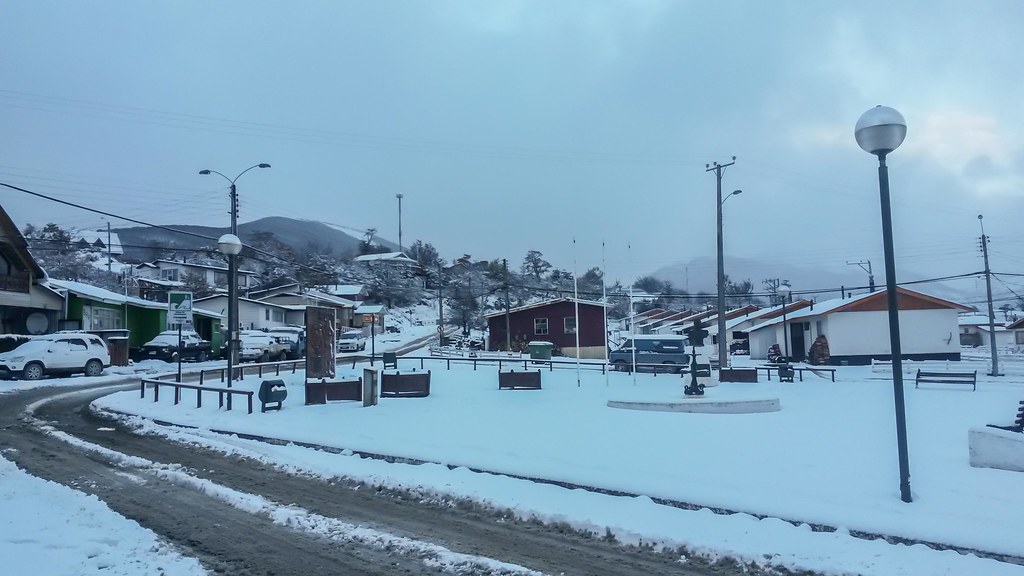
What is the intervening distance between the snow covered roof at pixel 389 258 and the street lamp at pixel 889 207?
99.3m

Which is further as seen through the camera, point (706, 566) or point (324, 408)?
point (324, 408)

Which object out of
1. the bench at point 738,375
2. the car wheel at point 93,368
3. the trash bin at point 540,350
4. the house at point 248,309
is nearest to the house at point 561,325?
the trash bin at point 540,350

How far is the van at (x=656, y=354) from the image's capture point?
30656mm

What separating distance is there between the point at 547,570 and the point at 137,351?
37379 millimetres

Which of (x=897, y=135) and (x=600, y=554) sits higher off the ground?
(x=897, y=135)

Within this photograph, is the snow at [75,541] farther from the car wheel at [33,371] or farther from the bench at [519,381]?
the car wheel at [33,371]

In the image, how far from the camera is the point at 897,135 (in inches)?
302

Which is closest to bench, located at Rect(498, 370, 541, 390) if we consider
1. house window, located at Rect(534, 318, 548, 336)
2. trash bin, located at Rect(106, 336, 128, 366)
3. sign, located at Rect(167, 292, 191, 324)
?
sign, located at Rect(167, 292, 191, 324)

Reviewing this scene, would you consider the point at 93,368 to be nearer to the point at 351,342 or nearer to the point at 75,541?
the point at 351,342

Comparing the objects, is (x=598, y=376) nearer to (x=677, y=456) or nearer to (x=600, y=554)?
(x=677, y=456)

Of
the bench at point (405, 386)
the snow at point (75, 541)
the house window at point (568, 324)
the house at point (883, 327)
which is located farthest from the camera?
the house window at point (568, 324)

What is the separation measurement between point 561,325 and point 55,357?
111 feet

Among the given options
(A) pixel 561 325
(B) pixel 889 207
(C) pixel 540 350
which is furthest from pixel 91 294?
(B) pixel 889 207

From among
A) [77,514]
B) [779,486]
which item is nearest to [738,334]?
[779,486]
